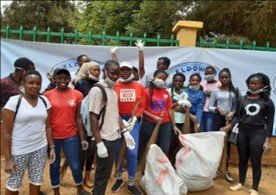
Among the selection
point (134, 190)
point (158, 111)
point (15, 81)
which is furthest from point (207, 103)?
point (15, 81)

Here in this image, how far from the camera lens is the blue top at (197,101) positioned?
192 inches

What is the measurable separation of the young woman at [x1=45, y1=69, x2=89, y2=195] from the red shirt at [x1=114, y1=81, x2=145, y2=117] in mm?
457

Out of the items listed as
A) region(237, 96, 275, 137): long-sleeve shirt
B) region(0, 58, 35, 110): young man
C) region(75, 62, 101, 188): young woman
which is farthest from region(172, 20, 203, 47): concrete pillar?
region(0, 58, 35, 110): young man

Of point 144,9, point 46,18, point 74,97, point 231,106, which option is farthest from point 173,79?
point 46,18

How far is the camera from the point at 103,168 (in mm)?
3580

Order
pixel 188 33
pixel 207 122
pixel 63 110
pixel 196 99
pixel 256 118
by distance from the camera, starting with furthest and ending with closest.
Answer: pixel 188 33, pixel 207 122, pixel 196 99, pixel 256 118, pixel 63 110

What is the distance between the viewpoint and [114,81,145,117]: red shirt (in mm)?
4098

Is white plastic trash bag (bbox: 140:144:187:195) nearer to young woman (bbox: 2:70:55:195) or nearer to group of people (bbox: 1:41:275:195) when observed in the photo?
group of people (bbox: 1:41:275:195)

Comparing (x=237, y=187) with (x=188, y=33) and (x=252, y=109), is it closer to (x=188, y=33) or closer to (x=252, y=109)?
(x=252, y=109)

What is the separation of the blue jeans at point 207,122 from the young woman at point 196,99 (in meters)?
0.11

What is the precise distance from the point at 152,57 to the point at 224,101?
1.40 m

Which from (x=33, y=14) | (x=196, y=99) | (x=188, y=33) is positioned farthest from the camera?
(x=33, y=14)

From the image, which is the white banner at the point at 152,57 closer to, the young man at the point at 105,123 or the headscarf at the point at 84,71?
the headscarf at the point at 84,71

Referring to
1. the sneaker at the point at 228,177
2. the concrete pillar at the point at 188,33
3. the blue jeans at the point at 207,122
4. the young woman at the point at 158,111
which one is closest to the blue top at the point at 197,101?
the blue jeans at the point at 207,122
